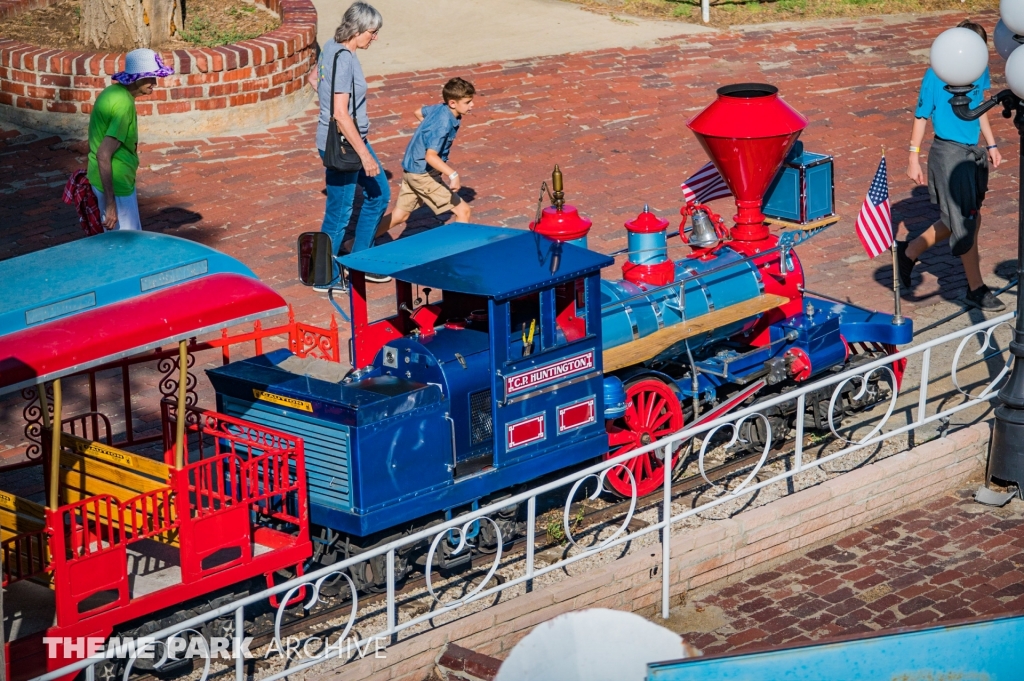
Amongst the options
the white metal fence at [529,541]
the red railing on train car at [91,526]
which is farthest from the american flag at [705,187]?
the red railing on train car at [91,526]

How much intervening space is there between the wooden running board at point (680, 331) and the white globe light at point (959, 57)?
167cm

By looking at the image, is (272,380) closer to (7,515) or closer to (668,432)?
(7,515)

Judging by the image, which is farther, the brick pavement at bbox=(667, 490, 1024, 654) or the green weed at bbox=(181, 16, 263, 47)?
the green weed at bbox=(181, 16, 263, 47)

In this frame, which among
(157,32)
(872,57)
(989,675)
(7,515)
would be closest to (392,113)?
(157,32)

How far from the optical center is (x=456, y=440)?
7227 mm

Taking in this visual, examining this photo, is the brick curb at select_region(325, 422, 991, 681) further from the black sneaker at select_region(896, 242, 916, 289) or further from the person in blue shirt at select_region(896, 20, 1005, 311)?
the black sneaker at select_region(896, 242, 916, 289)

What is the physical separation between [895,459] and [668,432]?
1.34m

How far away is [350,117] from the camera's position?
1041cm

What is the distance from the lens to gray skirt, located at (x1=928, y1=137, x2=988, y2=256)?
1049cm

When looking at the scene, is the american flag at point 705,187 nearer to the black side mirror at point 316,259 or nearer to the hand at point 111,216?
the black side mirror at point 316,259

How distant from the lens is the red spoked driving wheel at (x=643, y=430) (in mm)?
8281

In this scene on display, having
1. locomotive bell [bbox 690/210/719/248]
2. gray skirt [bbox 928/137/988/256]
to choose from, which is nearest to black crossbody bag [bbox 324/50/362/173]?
locomotive bell [bbox 690/210/719/248]

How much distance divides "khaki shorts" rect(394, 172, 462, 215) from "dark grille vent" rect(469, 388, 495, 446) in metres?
3.92

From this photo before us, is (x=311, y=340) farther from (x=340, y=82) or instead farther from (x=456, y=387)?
(x=340, y=82)
